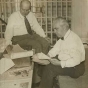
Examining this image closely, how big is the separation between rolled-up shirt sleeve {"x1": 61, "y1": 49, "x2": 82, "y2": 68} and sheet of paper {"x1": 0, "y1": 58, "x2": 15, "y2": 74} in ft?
1.79

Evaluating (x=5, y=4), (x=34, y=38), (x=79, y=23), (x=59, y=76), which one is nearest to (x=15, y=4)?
(x=5, y=4)

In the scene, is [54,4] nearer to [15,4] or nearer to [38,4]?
[38,4]

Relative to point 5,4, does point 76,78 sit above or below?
below

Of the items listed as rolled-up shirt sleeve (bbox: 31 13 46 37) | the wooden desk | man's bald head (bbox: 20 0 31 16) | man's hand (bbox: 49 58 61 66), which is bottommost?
the wooden desk

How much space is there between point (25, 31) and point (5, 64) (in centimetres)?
151

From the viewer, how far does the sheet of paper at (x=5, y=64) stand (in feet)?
5.77

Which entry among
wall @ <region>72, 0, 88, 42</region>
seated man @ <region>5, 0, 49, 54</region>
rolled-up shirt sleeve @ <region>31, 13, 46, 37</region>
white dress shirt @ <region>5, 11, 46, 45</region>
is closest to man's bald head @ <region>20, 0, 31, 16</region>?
seated man @ <region>5, 0, 49, 54</region>

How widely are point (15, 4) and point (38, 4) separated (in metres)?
0.43

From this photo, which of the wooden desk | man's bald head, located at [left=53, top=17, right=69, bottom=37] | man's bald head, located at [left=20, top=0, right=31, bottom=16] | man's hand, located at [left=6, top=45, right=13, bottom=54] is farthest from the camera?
man's bald head, located at [left=20, top=0, right=31, bottom=16]

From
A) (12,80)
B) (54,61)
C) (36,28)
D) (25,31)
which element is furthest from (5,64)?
(36,28)

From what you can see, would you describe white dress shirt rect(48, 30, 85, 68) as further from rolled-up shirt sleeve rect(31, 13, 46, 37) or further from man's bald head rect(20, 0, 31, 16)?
rolled-up shirt sleeve rect(31, 13, 46, 37)

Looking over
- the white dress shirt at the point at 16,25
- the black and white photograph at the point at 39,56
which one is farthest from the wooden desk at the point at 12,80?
the white dress shirt at the point at 16,25

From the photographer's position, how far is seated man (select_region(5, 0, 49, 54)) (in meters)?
3.02

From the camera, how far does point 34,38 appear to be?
317cm
